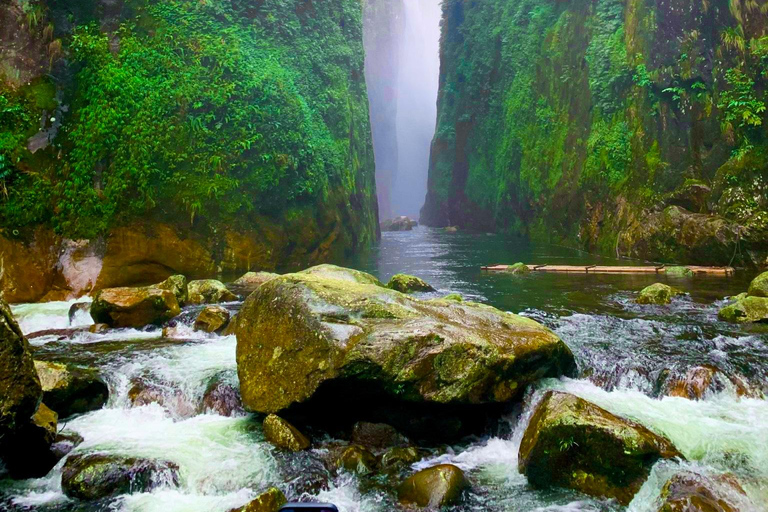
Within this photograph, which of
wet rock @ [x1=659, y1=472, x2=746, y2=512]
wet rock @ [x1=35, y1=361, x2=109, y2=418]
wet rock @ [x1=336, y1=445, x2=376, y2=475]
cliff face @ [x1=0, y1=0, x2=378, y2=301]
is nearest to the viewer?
wet rock @ [x1=659, y1=472, x2=746, y2=512]

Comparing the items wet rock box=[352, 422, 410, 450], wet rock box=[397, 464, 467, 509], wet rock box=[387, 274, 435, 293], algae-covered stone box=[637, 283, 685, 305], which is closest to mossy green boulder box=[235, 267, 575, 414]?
wet rock box=[352, 422, 410, 450]

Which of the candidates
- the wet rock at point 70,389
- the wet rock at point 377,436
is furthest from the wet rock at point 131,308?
the wet rock at point 377,436

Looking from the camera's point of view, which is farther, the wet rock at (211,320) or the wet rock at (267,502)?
the wet rock at (211,320)

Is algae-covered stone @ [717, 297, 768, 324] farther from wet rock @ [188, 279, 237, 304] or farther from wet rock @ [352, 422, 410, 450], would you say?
wet rock @ [188, 279, 237, 304]

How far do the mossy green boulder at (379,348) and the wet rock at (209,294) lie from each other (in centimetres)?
472

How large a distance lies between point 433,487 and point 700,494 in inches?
78.5

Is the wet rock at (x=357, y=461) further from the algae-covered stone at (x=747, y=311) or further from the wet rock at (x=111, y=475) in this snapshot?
the algae-covered stone at (x=747, y=311)

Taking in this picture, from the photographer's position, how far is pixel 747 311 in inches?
333

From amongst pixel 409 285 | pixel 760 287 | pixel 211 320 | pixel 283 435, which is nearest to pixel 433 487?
pixel 283 435

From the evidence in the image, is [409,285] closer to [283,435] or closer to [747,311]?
[747,311]

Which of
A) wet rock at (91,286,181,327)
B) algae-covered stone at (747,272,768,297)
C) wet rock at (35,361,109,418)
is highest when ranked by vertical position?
algae-covered stone at (747,272,768,297)

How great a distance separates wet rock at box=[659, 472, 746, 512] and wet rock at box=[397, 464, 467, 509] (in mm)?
1527

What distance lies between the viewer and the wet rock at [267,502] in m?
4.18

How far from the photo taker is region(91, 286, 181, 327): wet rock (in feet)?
29.9
